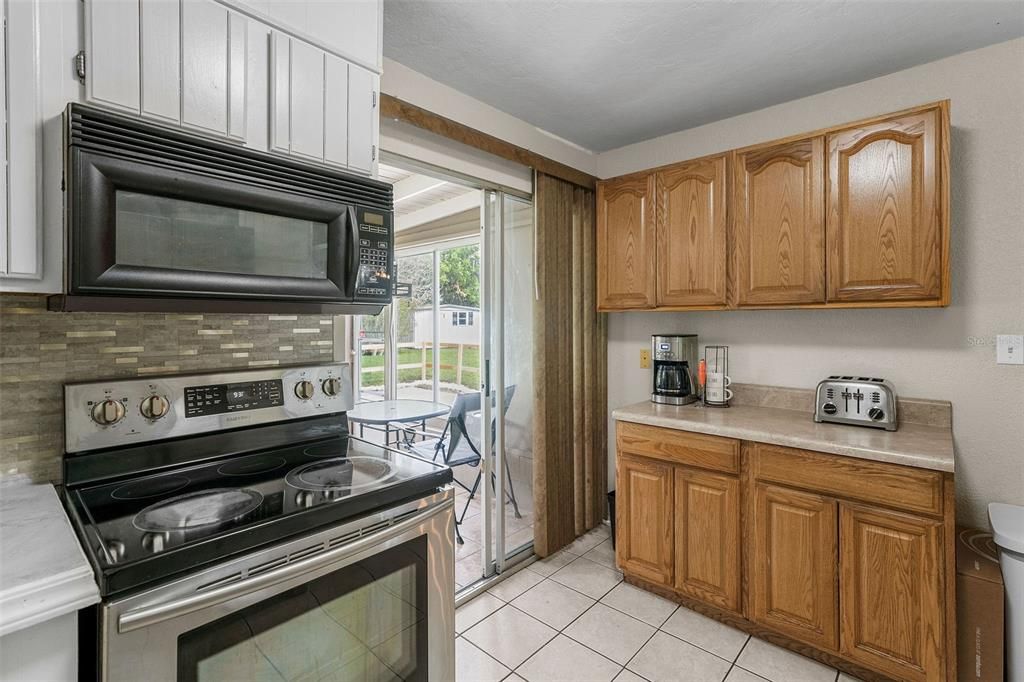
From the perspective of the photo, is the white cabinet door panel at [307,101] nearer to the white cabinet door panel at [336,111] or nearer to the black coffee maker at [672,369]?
the white cabinet door panel at [336,111]

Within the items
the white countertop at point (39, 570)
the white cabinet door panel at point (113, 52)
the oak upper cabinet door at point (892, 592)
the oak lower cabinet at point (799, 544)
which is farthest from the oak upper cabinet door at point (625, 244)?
the white countertop at point (39, 570)

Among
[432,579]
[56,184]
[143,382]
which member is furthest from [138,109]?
[432,579]

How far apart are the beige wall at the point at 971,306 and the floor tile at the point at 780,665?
911 mm

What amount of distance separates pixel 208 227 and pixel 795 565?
7.83ft

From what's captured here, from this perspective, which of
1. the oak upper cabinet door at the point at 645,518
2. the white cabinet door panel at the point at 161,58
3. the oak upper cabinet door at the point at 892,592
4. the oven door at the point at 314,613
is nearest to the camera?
the oven door at the point at 314,613

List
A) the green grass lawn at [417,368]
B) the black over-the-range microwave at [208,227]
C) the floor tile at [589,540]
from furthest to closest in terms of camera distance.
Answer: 1. the green grass lawn at [417,368]
2. the floor tile at [589,540]
3. the black over-the-range microwave at [208,227]

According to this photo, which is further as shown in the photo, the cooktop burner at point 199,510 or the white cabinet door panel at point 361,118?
the white cabinet door panel at point 361,118

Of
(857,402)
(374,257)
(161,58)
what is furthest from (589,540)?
(161,58)

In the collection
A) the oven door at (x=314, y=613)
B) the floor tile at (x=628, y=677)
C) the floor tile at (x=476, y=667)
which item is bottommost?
the floor tile at (x=628, y=677)

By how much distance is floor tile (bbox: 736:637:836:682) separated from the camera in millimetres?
1918

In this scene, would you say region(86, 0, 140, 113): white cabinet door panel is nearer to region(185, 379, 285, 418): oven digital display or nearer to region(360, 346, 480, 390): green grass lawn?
region(185, 379, 285, 418): oven digital display

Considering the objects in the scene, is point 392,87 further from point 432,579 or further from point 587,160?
point 432,579

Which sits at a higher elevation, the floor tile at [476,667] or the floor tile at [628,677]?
the floor tile at [476,667]

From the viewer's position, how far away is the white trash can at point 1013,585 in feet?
5.26
